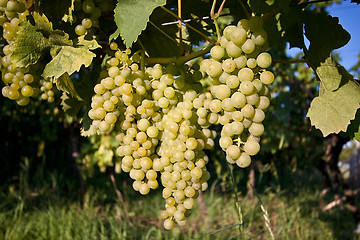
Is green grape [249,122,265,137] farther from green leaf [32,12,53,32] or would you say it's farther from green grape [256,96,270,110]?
green leaf [32,12,53,32]

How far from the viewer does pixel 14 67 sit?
662 millimetres

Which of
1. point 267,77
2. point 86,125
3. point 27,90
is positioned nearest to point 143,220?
point 86,125

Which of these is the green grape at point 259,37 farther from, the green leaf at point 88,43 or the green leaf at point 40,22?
the green leaf at point 40,22

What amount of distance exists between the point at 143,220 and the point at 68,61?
311 centimetres

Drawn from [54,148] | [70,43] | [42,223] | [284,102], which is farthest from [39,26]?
[54,148]

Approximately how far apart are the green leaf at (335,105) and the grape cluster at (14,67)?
2.19ft

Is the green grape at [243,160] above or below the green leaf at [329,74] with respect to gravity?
below

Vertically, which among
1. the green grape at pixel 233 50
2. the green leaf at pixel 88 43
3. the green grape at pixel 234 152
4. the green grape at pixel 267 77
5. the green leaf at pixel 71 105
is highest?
the green grape at pixel 233 50

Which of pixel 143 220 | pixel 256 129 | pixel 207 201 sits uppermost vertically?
pixel 256 129

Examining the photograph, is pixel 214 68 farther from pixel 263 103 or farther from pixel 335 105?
pixel 335 105

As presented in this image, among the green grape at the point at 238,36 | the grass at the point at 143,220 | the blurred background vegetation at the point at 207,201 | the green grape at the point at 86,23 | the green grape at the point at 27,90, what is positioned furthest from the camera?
the blurred background vegetation at the point at 207,201

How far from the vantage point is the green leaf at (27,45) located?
0.64m

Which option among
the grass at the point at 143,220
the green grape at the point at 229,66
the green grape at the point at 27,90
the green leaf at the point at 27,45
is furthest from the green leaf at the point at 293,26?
the grass at the point at 143,220

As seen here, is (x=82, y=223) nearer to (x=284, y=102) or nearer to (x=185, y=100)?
(x=284, y=102)
